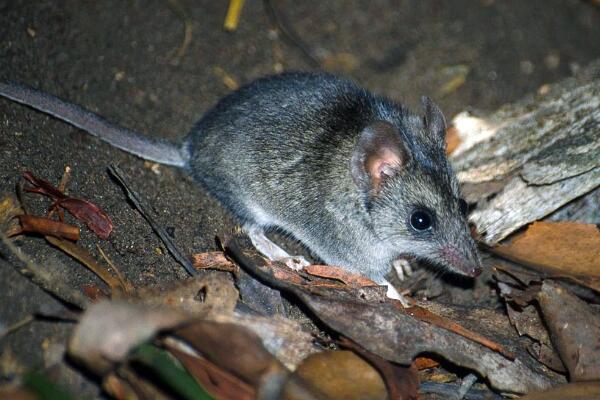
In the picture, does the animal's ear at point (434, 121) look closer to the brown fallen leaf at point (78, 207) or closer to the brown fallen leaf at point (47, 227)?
the brown fallen leaf at point (78, 207)

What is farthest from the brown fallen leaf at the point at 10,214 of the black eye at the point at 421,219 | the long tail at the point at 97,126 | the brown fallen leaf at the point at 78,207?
the black eye at the point at 421,219

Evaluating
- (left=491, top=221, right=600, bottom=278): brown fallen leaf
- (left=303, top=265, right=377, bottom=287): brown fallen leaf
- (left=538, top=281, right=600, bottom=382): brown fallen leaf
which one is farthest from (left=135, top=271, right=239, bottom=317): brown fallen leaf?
(left=491, top=221, right=600, bottom=278): brown fallen leaf

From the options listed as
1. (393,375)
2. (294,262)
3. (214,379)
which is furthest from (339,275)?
(214,379)

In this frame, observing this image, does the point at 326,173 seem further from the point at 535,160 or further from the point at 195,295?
the point at 535,160

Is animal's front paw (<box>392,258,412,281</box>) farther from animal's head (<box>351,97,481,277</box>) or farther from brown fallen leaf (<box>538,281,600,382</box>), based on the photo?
brown fallen leaf (<box>538,281,600,382</box>)

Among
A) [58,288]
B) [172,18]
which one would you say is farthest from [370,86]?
[58,288]

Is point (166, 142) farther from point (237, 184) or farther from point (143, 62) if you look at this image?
point (143, 62)
